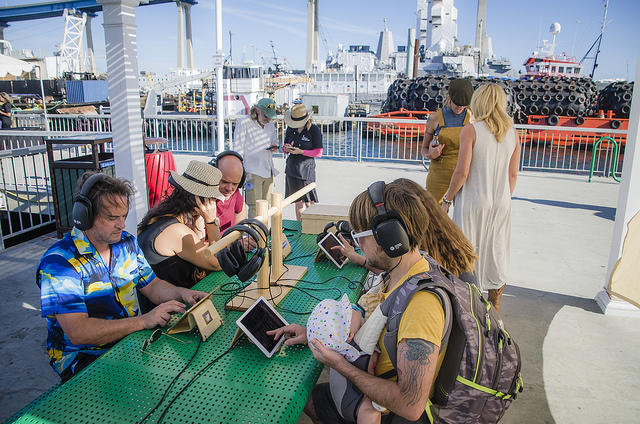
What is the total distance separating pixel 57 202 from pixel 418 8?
292ft

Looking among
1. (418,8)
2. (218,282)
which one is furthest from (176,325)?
(418,8)

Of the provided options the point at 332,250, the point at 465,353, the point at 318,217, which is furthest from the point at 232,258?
the point at 318,217

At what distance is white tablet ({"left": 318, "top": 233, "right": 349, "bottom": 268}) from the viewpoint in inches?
118

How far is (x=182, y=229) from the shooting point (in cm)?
267

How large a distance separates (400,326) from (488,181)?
2.26 meters

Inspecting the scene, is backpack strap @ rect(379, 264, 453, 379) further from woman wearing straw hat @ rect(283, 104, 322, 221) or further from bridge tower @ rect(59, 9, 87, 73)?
bridge tower @ rect(59, 9, 87, 73)

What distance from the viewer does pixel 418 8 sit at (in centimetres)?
8281

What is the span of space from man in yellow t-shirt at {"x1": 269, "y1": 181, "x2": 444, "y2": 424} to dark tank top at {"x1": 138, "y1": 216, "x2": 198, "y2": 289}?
105 cm

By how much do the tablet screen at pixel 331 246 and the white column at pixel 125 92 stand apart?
6.57 feet

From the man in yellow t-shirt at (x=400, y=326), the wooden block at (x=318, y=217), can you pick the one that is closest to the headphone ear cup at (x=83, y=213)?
the man in yellow t-shirt at (x=400, y=326)

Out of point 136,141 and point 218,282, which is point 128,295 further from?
point 136,141

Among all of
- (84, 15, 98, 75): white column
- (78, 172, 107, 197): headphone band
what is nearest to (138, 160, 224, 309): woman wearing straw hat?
(78, 172, 107, 197): headphone band

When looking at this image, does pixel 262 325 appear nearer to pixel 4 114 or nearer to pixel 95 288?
pixel 95 288

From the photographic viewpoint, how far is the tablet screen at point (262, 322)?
1916mm
